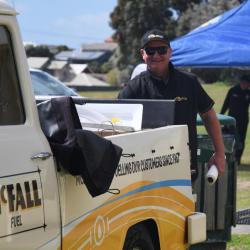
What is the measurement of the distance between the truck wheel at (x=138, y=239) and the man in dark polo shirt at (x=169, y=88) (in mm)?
1084

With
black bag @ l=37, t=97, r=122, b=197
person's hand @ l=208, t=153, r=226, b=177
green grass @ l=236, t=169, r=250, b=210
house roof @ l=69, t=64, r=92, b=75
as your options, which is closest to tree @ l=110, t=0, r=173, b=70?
house roof @ l=69, t=64, r=92, b=75

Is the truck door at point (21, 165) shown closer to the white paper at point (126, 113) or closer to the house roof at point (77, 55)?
the white paper at point (126, 113)

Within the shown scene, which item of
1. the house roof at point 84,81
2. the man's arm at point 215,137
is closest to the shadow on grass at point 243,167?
the man's arm at point 215,137

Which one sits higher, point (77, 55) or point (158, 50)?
point (158, 50)

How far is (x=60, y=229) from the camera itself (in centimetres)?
317

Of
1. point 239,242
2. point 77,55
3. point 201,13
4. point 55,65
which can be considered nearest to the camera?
point 239,242

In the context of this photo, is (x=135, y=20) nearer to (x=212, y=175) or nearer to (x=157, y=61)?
(x=157, y=61)

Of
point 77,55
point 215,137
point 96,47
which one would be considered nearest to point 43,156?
point 215,137

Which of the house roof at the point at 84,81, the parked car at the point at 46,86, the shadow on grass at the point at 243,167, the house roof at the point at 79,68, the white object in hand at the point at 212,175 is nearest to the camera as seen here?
the white object in hand at the point at 212,175

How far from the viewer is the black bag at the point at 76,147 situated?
3.10 m

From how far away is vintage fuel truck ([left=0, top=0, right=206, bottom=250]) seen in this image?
290 cm

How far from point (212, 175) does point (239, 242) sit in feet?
6.60

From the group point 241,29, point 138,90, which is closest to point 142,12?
point 241,29

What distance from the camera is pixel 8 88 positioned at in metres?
3.10
